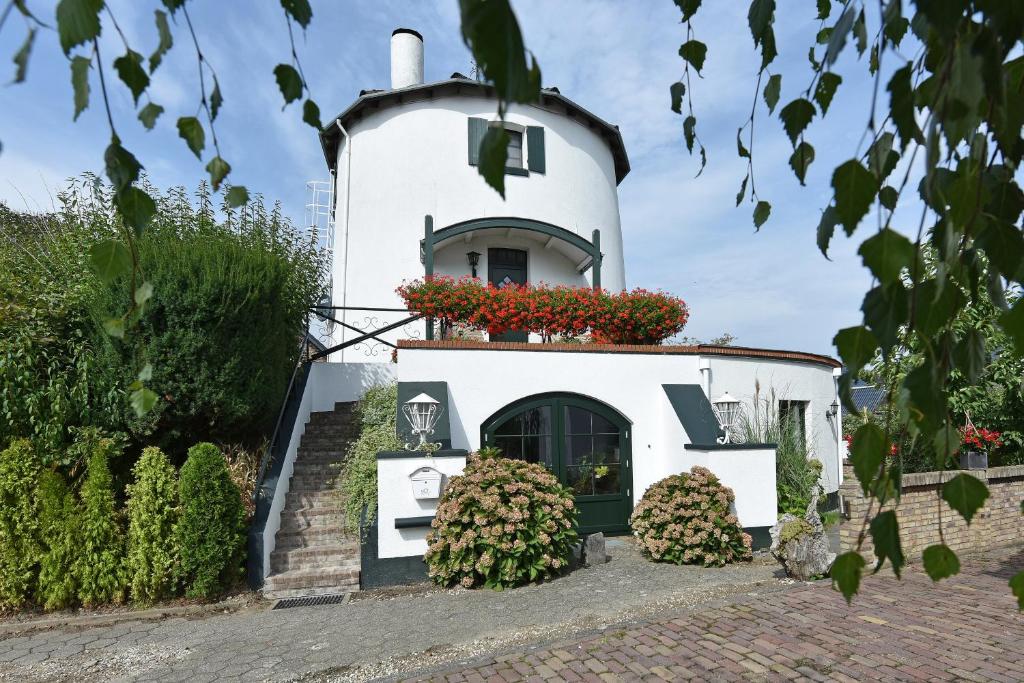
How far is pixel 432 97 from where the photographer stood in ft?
41.4

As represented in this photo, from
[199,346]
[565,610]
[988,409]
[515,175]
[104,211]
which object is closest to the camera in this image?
[565,610]

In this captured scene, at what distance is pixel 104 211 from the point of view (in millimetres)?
7867

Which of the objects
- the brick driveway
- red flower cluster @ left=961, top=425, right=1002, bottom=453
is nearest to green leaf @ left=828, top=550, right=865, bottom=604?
the brick driveway

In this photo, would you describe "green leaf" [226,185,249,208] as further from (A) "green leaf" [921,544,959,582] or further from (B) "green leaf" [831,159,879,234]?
(A) "green leaf" [921,544,959,582]

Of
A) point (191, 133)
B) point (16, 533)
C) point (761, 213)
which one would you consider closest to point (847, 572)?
point (761, 213)

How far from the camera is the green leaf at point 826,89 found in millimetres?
1594

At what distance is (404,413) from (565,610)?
9.93 ft

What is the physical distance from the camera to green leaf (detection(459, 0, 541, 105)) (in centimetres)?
75

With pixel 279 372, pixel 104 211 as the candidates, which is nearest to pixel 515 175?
pixel 279 372

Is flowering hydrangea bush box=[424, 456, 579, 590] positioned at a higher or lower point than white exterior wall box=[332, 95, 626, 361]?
lower

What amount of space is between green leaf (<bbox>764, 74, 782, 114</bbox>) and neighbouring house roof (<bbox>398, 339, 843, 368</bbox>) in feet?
21.1

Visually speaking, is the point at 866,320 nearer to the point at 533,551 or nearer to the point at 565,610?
the point at 565,610

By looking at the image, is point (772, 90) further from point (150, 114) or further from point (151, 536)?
point (151, 536)

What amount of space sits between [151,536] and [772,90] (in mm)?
6924
